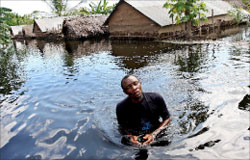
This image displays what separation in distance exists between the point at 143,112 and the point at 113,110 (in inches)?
119

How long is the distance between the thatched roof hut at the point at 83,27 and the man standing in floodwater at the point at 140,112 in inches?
1125

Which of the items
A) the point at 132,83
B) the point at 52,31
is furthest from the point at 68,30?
the point at 132,83

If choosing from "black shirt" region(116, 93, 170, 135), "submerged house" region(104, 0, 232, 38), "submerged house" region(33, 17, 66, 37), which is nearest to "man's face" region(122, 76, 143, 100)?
"black shirt" region(116, 93, 170, 135)

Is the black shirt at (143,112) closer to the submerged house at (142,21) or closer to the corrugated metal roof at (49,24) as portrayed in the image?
the submerged house at (142,21)

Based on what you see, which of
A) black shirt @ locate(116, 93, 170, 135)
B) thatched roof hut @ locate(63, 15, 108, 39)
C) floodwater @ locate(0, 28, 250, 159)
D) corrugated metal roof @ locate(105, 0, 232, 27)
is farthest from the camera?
thatched roof hut @ locate(63, 15, 108, 39)

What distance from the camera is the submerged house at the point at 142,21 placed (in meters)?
23.0

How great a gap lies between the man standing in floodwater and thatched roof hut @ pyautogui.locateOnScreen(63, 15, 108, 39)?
93.8 feet

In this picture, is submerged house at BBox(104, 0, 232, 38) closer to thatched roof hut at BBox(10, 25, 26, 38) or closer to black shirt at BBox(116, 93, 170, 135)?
black shirt at BBox(116, 93, 170, 135)

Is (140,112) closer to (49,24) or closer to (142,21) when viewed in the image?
(142,21)

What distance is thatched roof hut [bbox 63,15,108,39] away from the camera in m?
32.0

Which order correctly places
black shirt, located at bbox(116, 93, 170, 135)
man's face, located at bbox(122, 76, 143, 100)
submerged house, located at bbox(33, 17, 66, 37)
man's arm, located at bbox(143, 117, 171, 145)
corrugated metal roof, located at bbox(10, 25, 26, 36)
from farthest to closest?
corrugated metal roof, located at bbox(10, 25, 26, 36)
submerged house, located at bbox(33, 17, 66, 37)
man's arm, located at bbox(143, 117, 171, 145)
black shirt, located at bbox(116, 93, 170, 135)
man's face, located at bbox(122, 76, 143, 100)

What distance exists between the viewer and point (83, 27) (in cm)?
3247

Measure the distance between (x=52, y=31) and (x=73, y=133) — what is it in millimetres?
35828

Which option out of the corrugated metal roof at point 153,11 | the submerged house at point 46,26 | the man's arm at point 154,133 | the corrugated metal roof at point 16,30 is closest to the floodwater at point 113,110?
the man's arm at point 154,133
